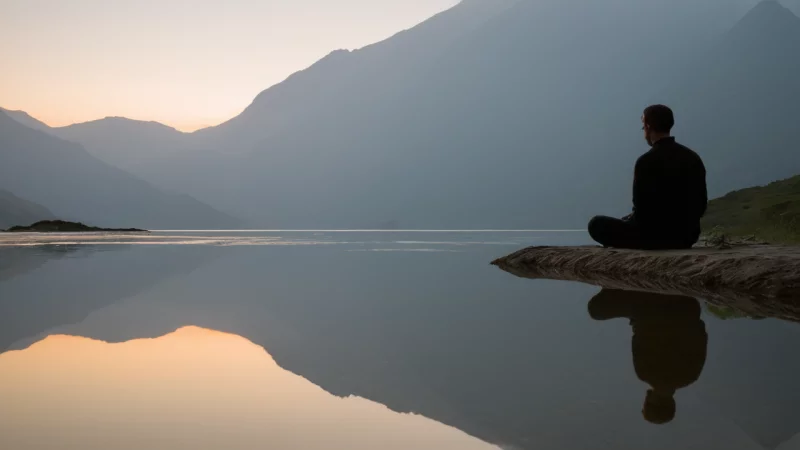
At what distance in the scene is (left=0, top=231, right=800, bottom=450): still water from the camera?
297 centimetres

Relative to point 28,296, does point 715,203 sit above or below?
above

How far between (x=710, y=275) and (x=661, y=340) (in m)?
5.16

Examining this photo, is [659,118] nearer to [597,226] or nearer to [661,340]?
[597,226]

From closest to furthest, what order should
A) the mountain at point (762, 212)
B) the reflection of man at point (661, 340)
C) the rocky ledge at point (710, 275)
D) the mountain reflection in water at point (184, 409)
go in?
the mountain reflection in water at point (184, 409)
the reflection of man at point (661, 340)
the rocky ledge at point (710, 275)
the mountain at point (762, 212)

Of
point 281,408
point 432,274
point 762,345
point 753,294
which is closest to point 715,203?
point 432,274

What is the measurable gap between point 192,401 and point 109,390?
630mm

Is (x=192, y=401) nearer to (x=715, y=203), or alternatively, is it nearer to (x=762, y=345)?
(x=762, y=345)

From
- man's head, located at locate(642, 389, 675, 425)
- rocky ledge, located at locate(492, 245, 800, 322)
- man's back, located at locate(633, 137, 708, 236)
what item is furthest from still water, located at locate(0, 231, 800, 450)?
man's back, located at locate(633, 137, 708, 236)

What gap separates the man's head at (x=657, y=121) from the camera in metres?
11.7

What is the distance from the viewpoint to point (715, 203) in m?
42.8

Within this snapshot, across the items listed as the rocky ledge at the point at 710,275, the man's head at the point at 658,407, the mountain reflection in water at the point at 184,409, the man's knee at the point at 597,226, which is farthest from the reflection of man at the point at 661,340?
the man's knee at the point at 597,226

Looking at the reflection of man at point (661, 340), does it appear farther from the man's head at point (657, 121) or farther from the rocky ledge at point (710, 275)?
the man's head at point (657, 121)

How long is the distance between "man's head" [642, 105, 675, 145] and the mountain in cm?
858

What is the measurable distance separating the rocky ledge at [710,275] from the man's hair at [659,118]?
2.12m
